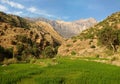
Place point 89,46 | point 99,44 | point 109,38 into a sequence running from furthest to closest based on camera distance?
1. point 89,46
2. point 99,44
3. point 109,38

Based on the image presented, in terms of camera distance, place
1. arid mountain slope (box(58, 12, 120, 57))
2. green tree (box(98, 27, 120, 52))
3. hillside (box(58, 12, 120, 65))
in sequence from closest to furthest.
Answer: green tree (box(98, 27, 120, 52)) → hillside (box(58, 12, 120, 65)) → arid mountain slope (box(58, 12, 120, 57))

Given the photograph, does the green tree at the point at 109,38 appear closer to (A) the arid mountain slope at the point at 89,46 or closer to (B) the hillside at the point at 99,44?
(B) the hillside at the point at 99,44

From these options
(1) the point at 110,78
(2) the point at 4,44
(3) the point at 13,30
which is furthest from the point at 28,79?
(3) the point at 13,30

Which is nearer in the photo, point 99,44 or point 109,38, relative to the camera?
point 109,38

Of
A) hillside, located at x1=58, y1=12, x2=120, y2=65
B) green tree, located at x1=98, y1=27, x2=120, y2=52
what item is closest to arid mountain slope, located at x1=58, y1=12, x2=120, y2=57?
hillside, located at x1=58, y1=12, x2=120, y2=65

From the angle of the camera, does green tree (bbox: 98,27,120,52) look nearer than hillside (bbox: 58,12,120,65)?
Yes

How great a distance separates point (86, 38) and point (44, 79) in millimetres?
82918

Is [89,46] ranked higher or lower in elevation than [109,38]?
lower

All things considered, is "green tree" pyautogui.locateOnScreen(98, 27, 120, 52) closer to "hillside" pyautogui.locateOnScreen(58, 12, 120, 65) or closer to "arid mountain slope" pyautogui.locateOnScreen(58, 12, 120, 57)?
"hillside" pyautogui.locateOnScreen(58, 12, 120, 65)

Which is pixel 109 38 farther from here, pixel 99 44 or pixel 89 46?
pixel 89 46

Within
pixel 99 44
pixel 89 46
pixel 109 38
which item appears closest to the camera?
pixel 109 38

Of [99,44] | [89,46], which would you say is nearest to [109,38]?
[99,44]

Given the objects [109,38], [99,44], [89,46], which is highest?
[109,38]

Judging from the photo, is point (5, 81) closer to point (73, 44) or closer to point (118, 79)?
point (118, 79)
